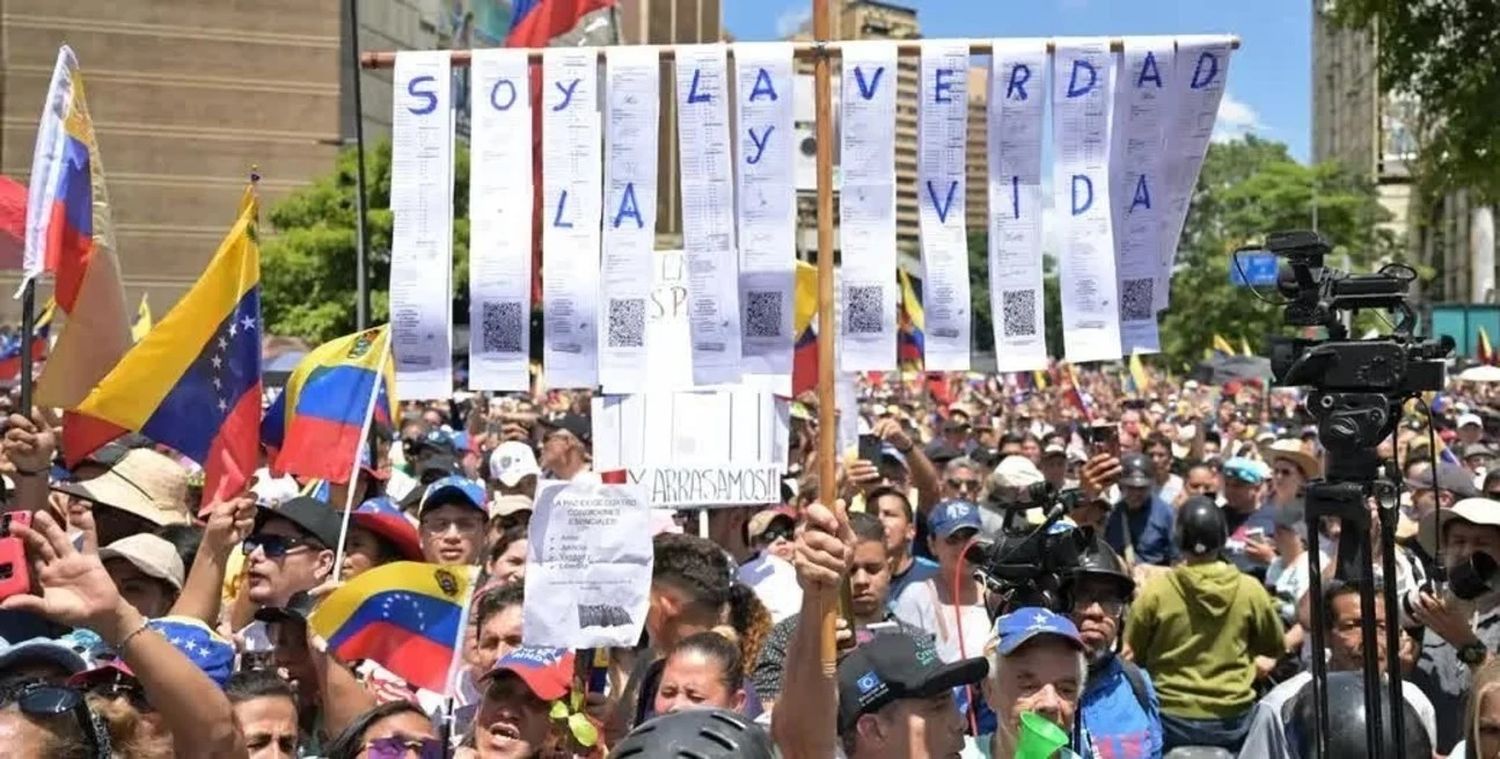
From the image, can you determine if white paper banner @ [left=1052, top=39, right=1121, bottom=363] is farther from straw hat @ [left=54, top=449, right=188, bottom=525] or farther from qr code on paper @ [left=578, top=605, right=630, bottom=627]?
straw hat @ [left=54, top=449, right=188, bottom=525]

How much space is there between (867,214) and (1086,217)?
0.64 meters

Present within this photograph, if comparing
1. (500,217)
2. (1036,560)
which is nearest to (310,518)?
(500,217)

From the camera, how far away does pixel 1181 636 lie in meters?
7.50

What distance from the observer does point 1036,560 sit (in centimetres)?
541

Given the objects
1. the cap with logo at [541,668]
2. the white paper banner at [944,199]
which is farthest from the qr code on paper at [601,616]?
the white paper banner at [944,199]

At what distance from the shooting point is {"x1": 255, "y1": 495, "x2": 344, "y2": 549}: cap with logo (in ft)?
21.5

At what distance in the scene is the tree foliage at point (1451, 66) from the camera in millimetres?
17219

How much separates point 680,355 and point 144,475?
9.60ft

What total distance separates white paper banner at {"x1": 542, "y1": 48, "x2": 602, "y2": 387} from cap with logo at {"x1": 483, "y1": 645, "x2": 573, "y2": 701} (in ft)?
2.42

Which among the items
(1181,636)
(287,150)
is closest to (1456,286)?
(287,150)

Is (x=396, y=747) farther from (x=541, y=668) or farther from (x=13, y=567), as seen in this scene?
(x=13, y=567)

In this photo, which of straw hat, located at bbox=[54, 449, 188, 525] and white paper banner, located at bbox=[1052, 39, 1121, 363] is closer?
white paper banner, located at bbox=[1052, 39, 1121, 363]

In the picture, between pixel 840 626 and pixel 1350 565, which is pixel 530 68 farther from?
pixel 1350 565

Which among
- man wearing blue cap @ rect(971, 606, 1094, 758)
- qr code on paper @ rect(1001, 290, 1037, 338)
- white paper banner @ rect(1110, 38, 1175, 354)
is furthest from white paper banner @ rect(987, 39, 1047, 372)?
man wearing blue cap @ rect(971, 606, 1094, 758)
